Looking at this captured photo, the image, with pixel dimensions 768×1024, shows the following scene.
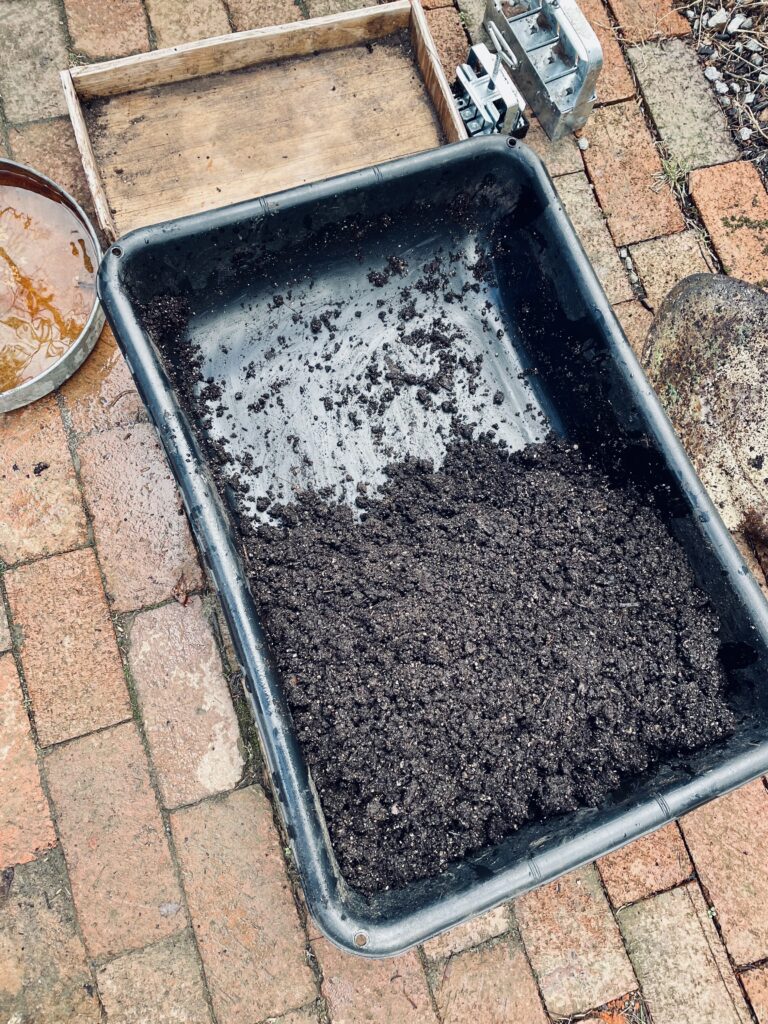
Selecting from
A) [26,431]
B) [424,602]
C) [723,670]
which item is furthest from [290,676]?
[26,431]

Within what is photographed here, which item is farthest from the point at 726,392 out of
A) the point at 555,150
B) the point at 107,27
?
the point at 107,27

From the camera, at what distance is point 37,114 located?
221 centimetres

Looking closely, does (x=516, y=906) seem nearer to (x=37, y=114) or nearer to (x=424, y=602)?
(x=424, y=602)

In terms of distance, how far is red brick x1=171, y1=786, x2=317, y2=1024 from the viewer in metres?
1.90

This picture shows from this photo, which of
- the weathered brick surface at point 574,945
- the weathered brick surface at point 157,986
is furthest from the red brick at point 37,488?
the weathered brick surface at point 574,945

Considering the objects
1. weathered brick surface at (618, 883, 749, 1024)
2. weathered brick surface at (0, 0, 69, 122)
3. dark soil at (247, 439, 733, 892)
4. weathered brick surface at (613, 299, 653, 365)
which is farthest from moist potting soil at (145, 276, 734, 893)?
weathered brick surface at (0, 0, 69, 122)

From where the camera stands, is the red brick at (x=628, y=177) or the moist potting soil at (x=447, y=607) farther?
the red brick at (x=628, y=177)

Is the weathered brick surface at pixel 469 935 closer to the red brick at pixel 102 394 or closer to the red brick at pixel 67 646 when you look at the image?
the red brick at pixel 67 646

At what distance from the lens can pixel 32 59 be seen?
2.23 m

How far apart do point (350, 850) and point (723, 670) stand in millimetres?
813

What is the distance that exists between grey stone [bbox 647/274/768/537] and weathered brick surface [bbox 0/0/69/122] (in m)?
1.91

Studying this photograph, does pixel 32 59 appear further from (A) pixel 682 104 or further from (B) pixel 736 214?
(B) pixel 736 214

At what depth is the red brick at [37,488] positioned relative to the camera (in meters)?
2.05

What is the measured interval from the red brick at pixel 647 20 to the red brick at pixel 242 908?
8.45 feet
